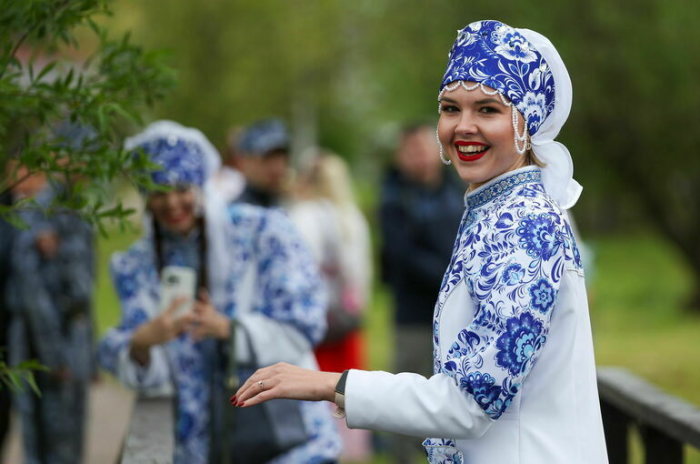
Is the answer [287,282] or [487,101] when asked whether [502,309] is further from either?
[287,282]

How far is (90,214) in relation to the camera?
4.00 meters

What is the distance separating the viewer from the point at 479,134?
3.19 metres

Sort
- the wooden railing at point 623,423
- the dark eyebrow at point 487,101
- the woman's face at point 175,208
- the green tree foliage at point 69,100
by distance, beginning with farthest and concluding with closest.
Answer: the woman's face at point 175,208 → the wooden railing at point 623,423 → the green tree foliage at point 69,100 → the dark eyebrow at point 487,101

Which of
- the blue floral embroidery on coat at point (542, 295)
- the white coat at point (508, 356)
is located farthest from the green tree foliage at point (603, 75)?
the blue floral embroidery on coat at point (542, 295)

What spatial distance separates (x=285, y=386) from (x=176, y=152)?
221 centimetres

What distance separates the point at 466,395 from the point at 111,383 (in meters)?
9.94

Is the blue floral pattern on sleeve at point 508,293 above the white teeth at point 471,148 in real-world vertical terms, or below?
below

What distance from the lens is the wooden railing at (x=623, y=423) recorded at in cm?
439

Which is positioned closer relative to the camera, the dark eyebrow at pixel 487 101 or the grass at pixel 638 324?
the dark eyebrow at pixel 487 101

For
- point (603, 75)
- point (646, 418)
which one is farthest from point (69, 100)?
point (603, 75)

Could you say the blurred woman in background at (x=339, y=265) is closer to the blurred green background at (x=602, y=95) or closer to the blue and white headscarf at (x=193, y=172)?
the blurred green background at (x=602, y=95)

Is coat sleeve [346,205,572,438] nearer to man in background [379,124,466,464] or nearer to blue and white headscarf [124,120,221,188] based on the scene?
blue and white headscarf [124,120,221,188]

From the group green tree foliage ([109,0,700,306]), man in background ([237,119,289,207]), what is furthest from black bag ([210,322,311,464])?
green tree foliage ([109,0,700,306])

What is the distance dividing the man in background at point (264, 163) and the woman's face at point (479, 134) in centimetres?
521
